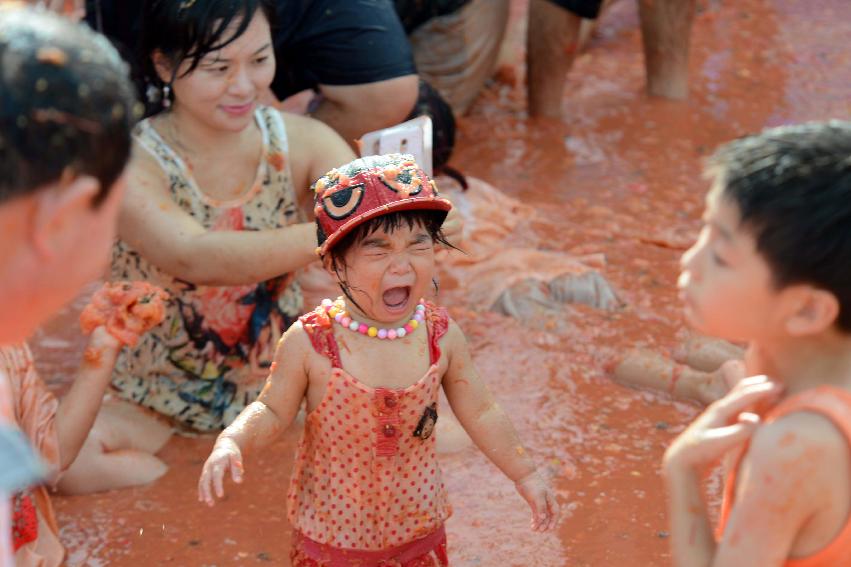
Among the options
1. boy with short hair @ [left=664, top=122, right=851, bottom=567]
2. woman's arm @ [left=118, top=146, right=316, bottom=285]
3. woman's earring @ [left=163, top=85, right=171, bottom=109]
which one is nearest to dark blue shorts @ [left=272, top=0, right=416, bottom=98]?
woman's earring @ [left=163, top=85, right=171, bottom=109]

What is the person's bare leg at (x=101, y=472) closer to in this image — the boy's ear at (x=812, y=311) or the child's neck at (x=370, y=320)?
the child's neck at (x=370, y=320)

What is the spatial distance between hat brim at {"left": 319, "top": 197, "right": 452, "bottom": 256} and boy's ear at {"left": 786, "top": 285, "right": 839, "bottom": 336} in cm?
87

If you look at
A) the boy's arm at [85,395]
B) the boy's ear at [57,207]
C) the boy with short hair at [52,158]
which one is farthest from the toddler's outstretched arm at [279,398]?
the boy's ear at [57,207]

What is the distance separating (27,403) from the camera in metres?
2.96

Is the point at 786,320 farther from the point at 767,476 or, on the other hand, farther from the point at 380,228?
the point at 380,228

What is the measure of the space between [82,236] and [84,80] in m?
0.18

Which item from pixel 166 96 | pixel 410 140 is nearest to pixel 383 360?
pixel 410 140

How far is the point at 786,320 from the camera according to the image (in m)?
1.74

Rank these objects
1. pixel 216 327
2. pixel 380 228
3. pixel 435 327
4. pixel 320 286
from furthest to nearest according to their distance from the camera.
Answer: pixel 320 286 < pixel 216 327 < pixel 435 327 < pixel 380 228

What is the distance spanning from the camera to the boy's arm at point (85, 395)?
10.00 feet

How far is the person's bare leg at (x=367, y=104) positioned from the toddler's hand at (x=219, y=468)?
201 cm

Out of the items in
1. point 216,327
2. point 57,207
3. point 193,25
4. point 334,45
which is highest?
point 57,207

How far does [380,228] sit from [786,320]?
3.02 feet

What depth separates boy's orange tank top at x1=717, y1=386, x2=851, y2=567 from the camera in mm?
1688
